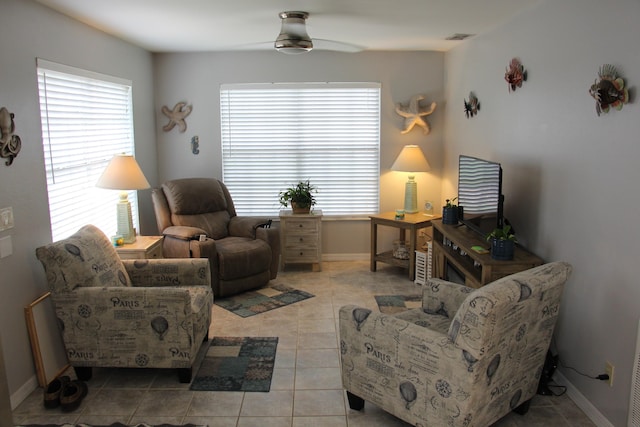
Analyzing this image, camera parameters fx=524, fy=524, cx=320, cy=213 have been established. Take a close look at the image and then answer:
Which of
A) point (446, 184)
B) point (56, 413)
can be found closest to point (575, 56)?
point (446, 184)

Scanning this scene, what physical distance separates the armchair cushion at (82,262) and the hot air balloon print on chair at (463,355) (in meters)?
1.55

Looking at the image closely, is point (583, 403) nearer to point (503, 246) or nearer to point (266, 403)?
point (503, 246)

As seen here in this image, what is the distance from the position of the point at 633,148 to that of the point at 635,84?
0.97 ft

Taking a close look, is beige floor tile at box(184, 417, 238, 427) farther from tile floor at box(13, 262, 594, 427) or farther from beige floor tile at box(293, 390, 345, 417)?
beige floor tile at box(293, 390, 345, 417)

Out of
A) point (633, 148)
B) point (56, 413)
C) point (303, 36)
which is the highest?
point (303, 36)

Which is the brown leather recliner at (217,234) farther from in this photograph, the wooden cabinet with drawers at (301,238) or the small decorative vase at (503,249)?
the small decorative vase at (503,249)

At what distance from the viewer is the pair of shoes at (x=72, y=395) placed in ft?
9.50

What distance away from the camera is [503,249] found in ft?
10.7

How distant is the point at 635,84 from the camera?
7.97ft

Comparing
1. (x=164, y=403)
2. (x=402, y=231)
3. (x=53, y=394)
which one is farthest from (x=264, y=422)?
(x=402, y=231)

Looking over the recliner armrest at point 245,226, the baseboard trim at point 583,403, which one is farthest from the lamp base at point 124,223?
the baseboard trim at point 583,403

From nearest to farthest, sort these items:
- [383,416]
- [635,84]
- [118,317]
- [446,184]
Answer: [635,84] → [383,416] → [118,317] → [446,184]

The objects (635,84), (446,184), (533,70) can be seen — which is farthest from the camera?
(446,184)

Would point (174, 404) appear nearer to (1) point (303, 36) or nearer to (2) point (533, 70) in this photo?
(1) point (303, 36)
